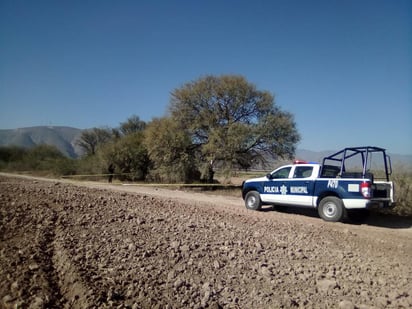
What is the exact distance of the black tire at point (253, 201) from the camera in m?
13.1

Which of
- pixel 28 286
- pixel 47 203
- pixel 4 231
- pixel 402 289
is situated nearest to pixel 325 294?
pixel 402 289

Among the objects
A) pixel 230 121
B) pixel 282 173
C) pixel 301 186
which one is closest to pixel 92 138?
pixel 230 121

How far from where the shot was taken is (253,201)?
13.3m

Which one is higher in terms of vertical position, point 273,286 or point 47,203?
point 47,203

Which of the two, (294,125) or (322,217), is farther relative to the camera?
(294,125)

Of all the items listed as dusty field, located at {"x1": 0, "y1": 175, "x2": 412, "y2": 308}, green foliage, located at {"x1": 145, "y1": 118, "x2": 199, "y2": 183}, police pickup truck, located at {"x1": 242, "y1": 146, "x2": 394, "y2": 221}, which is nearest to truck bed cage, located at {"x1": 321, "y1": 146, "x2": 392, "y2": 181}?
police pickup truck, located at {"x1": 242, "y1": 146, "x2": 394, "y2": 221}

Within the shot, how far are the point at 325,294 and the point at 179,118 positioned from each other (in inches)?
888

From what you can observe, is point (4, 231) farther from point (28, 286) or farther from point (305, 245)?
point (305, 245)

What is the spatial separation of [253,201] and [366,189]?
175 inches

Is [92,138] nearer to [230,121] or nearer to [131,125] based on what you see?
[131,125]

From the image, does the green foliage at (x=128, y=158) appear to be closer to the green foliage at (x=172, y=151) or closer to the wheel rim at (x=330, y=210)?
the green foliage at (x=172, y=151)

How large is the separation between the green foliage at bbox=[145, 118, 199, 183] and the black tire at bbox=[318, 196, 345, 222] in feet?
51.5

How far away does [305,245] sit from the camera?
6.77 meters

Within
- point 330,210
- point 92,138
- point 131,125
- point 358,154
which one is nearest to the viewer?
point 330,210
